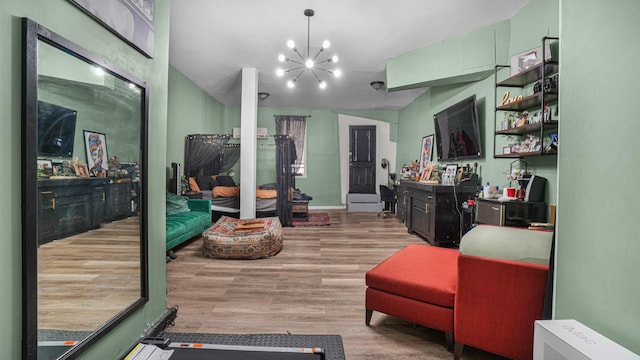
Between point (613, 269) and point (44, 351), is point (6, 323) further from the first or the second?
point (613, 269)

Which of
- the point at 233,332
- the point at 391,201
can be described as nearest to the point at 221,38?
the point at 233,332

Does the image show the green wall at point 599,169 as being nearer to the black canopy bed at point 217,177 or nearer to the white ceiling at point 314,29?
the white ceiling at point 314,29

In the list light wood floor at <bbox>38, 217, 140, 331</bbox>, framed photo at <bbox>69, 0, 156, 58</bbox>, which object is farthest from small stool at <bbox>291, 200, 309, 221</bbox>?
framed photo at <bbox>69, 0, 156, 58</bbox>

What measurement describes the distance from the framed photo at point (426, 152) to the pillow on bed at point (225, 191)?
12.6 ft

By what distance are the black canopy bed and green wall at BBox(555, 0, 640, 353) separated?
4598 millimetres

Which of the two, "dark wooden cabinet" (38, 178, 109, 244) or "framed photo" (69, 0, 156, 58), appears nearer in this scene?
"dark wooden cabinet" (38, 178, 109, 244)

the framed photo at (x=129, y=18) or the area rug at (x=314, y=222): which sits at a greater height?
the framed photo at (x=129, y=18)

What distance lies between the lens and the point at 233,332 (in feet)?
6.18

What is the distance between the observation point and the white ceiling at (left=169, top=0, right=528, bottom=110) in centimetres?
329

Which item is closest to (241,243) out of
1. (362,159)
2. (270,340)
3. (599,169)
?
(270,340)

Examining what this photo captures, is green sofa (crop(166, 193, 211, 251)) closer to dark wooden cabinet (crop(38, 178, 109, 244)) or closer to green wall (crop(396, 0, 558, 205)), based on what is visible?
dark wooden cabinet (crop(38, 178, 109, 244))

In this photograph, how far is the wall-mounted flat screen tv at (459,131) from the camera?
4.00 meters

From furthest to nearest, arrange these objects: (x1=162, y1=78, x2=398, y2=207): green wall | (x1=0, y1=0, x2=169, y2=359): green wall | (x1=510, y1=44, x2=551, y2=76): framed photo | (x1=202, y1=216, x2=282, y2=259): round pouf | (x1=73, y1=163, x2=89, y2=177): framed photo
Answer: (x1=162, y1=78, x2=398, y2=207): green wall < (x1=202, y1=216, x2=282, y2=259): round pouf < (x1=510, y1=44, x2=551, y2=76): framed photo < (x1=73, y1=163, x2=89, y2=177): framed photo < (x1=0, y1=0, x2=169, y2=359): green wall

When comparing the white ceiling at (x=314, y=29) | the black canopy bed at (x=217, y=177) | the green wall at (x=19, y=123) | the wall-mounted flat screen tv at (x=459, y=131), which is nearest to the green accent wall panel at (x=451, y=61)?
the white ceiling at (x=314, y=29)
